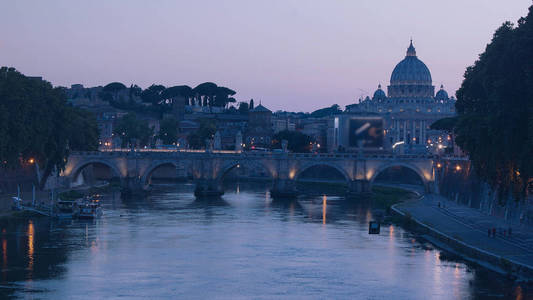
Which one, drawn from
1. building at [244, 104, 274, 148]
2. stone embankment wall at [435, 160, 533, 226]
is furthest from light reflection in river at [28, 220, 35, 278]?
building at [244, 104, 274, 148]

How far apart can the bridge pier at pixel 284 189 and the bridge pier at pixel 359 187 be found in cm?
633

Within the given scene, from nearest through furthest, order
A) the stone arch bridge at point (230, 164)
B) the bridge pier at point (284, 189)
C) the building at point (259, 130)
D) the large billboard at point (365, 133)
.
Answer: the stone arch bridge at point (230, 164) < the bridge pier at point (284, 189) < the large billboard at point (365, 133) < the building at point (259, 130)

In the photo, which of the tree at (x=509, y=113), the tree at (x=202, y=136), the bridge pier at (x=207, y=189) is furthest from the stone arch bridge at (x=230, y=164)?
the tree at (x=202, y=136)

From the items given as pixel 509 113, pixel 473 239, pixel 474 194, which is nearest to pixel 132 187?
pixel 474 194

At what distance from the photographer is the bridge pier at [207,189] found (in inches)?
3750

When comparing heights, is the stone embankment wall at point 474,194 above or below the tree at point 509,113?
below

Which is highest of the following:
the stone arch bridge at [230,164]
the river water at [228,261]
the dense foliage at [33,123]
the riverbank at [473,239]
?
the dense foliage at [33,123]

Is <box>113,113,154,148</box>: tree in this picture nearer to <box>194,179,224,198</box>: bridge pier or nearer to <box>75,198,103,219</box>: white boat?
<box>194,179,224,198</box>: bridge pier

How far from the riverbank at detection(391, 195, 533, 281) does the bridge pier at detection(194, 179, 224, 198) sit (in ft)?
86.3

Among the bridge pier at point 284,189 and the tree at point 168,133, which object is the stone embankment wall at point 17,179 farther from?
the tree at point 168,133

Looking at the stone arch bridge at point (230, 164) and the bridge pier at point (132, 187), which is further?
the stone arch bridge at point (230, 164)

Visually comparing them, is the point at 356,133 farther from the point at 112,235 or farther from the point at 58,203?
the point at 112,235

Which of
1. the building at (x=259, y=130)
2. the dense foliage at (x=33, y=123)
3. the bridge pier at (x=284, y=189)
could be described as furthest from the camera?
the building at (x=259, y=130)

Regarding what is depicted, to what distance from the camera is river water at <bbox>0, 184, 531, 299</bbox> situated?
41.4 meters
